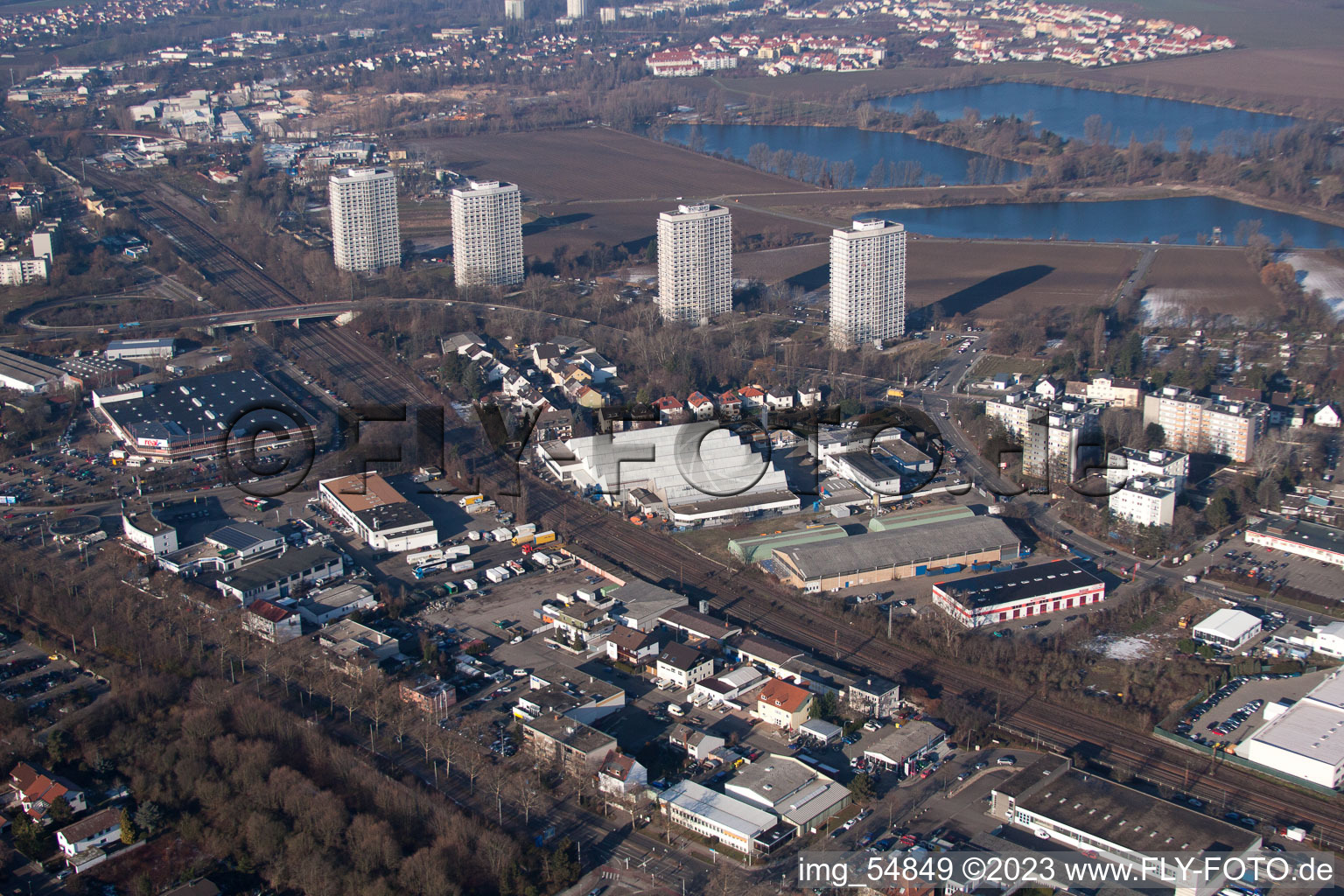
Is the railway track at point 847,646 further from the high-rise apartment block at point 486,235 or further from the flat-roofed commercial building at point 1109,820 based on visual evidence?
the high-rise apartment block at point 486,235

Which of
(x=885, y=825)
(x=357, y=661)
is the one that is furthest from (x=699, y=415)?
(x=885, y=825)

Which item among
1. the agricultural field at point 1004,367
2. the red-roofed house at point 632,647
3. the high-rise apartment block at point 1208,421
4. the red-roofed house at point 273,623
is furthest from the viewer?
the agricultural field at point 1004,367

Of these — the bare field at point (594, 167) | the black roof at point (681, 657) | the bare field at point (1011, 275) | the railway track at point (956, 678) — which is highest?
the bare field at point (594, 167)

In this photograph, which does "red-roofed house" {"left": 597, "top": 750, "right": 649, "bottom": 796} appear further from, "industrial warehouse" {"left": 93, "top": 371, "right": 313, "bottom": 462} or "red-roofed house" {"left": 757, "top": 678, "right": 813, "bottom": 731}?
"industrial warehouse" {"left": 93, "top": 371, "right": 313, "bottom": 462}

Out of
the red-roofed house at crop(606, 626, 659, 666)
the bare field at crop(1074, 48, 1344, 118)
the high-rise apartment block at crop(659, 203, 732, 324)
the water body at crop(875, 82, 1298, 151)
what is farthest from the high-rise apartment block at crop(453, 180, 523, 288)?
the bare field at crop(1074, 48, 1344, 118)

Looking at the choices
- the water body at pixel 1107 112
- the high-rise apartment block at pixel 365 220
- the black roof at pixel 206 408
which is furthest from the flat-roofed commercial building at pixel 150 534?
the water body at pixel 1107 112

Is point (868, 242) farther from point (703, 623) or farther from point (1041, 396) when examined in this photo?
point (703, 623)

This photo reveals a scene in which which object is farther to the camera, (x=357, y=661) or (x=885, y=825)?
(x=357, y=661)
